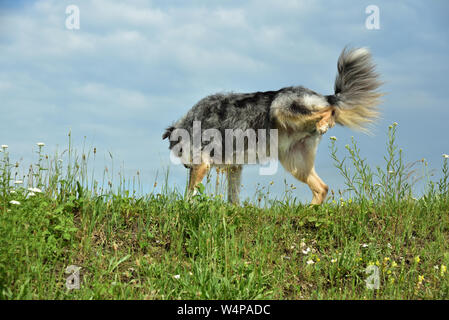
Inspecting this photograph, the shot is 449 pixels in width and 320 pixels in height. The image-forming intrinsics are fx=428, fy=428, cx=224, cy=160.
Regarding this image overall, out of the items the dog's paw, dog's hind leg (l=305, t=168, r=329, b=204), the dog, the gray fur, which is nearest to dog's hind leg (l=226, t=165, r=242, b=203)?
the dog

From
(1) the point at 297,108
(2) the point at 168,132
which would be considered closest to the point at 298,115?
(1) the point at 297,108

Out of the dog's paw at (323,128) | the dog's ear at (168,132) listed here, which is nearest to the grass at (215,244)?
the dog's paw at (323,128)

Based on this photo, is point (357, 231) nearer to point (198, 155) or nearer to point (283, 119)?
point (283, 119)

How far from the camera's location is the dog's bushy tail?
721 centimetres

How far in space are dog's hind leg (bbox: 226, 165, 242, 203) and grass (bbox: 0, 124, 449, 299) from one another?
2096mm

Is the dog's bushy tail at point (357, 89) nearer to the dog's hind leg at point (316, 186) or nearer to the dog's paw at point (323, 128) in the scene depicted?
the dog's paw at point (323, 128)

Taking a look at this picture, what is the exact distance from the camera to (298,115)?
23.4 feet

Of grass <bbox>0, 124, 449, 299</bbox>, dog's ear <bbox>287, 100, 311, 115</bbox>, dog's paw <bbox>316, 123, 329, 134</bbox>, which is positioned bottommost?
grass <bbox>0, 124, 449, 299</bbox>

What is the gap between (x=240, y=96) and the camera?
7930 millimetres

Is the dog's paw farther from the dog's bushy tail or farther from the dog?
the dog's bushy tail

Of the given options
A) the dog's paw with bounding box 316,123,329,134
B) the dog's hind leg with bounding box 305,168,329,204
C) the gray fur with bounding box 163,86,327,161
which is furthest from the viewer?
the dog's hind leg with bounding box 305,168,329,204

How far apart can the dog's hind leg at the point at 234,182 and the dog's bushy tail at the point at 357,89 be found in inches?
82.5
